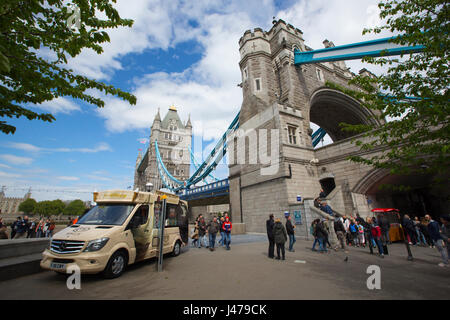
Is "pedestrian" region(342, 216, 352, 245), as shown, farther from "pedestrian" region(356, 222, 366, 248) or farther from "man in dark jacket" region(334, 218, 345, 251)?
"man in dark jacket" region(334, 218, 345, 251)

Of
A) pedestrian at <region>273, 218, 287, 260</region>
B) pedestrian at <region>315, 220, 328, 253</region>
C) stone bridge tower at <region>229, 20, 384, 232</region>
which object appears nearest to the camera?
pedestrian at <region>273, 218, 287, 260</region>

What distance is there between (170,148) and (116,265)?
76131 millimetres

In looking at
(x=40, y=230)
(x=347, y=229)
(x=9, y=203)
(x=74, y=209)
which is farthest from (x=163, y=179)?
(x=9, y=203)

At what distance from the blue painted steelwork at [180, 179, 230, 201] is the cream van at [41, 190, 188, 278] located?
17.7 meters

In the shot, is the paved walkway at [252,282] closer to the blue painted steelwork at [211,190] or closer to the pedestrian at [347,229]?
the pedestrian at [347,229]

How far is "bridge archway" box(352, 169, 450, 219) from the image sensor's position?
494 inches

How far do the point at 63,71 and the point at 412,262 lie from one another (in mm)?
Answer: 11061

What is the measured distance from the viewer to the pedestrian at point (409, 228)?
9484 mm

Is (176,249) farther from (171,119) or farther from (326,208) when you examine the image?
(171,119)

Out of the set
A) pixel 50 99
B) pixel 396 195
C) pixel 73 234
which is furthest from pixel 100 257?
pixel 396 195

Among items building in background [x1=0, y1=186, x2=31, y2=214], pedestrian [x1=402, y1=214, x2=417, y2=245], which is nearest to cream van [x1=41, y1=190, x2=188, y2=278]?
pedestrian [x1=402, y1=214, x2=417, y2=245]

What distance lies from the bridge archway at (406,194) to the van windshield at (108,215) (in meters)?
12.0
